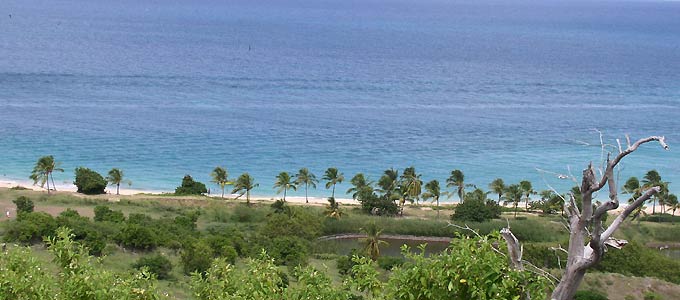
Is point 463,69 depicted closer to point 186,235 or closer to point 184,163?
point 184,163

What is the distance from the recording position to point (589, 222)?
43.8 feet

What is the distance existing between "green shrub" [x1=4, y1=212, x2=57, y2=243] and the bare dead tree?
130 ft

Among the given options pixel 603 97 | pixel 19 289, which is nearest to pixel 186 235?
pixel 19 289

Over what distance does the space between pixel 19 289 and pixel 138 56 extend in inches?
6744

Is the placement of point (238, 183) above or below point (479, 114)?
below

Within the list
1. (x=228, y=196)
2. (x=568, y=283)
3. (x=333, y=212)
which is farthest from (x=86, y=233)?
(x=568, y=283)

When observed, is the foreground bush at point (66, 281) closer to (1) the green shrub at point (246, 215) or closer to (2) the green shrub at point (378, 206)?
(1) the green shrub at point (246, 215)

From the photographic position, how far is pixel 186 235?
54781 millimetres

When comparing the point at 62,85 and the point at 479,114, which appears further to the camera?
the point at 62,85

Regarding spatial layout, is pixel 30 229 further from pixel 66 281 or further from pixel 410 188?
pixel 410 188

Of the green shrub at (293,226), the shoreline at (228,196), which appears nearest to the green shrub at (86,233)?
the green shrub at (293,226)

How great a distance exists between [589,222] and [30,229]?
41780 mm

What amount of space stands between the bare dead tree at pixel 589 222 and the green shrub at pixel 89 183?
221 ft

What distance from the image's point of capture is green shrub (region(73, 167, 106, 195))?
3012 inches
